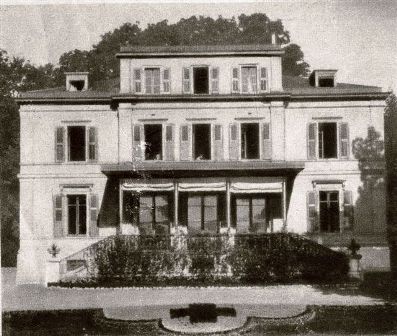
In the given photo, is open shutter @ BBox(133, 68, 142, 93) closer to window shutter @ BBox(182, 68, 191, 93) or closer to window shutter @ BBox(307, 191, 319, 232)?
window shutter @ BBox(182, 68, 191, 93)

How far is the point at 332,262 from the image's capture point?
631 inches

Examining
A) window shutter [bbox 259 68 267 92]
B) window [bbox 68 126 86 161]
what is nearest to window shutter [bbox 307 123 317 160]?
window shutter [bbox 259 68 267 92]

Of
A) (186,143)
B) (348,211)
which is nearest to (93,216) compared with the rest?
(186,143)

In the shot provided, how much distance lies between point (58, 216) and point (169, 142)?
463 centimetres

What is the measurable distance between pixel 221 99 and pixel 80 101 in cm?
502

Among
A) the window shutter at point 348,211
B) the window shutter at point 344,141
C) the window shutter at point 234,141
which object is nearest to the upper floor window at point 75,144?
the window shutter at point 234,141

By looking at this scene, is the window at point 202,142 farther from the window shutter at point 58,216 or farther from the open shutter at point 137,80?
the window shutter at point 58,216

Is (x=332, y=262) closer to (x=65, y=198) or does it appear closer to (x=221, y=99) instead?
(x=221, y=99)

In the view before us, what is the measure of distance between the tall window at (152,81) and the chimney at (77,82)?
2.22 m

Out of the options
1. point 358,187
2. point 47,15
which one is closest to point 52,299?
point 47,15

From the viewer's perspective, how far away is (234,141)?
61.0ft

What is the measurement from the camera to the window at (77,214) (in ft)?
59.8

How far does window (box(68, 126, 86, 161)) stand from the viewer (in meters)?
18.5

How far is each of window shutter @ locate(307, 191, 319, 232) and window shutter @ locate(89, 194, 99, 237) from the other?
7.41 metres
